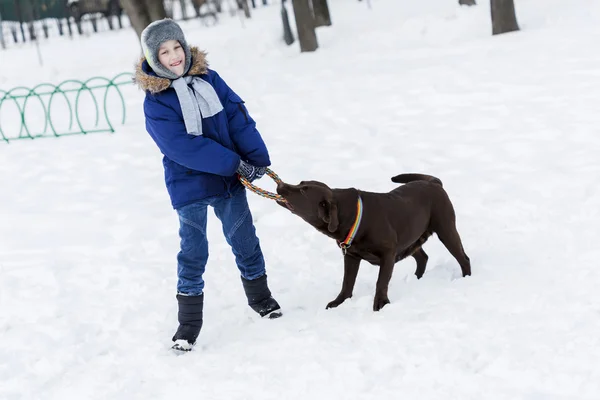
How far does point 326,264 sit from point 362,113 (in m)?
4.50

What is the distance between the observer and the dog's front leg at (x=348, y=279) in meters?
4.73

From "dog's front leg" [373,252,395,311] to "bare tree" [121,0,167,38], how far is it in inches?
367

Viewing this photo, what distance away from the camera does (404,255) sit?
16.0 ft

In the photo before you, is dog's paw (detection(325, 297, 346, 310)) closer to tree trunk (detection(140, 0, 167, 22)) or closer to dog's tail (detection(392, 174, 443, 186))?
dog's tail (detection(392, 174, 443, 186))

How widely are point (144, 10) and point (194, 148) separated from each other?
9351 mm

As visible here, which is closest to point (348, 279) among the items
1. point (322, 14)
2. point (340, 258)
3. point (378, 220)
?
point (378, 220)

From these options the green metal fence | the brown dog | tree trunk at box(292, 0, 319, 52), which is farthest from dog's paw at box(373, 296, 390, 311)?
tree trunk at box(292, 0, 319, 52)

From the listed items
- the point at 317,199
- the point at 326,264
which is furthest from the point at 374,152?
the point at 317,199

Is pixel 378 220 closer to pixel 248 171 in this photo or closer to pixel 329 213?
pixel 329 213

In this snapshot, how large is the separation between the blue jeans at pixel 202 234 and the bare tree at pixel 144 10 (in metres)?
8.95

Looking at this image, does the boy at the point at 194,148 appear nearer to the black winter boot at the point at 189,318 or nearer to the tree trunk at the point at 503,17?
the black winter boot at the point at 189,318

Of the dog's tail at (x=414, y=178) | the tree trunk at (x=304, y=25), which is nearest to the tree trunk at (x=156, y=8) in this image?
the tree trunk at (x=304, y=25)

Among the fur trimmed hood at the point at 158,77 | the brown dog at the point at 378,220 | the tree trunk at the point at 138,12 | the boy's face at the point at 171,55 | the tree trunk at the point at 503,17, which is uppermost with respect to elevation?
the tree trunk at the point at 138,12

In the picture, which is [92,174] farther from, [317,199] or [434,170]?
[317,199]
